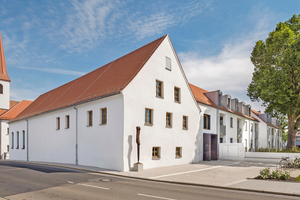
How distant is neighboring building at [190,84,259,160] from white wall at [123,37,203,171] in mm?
2775

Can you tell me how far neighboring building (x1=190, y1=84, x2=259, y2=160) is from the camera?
27734 millimetres

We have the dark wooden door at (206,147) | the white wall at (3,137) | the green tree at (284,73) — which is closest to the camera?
the green tree at (284,73)

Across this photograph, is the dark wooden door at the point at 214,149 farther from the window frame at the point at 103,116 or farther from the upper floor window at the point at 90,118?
the upper floor window at the point at 90,118

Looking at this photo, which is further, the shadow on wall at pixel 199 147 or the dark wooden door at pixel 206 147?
the dark wooden door at pixel 206 147

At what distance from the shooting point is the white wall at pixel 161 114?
17.6m

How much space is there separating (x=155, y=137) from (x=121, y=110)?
4.02 metres

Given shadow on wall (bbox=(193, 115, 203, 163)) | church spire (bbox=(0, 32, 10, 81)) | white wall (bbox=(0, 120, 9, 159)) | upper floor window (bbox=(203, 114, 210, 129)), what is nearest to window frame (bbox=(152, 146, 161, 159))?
shadow on wall (bbox=(193, 115, 203, 163))

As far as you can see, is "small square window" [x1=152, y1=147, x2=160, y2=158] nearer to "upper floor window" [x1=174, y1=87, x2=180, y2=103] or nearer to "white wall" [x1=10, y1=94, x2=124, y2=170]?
"white wall" [x1=10, y1=94, x2=124, y2=170]

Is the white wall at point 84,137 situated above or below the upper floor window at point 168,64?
below

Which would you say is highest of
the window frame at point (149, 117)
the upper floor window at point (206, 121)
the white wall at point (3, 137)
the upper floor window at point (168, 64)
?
the upper floor window at point (168, 64)

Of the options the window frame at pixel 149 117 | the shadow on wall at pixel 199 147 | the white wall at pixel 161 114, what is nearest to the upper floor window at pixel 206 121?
the shadow on wall at pixel 199 147

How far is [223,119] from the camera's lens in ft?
104

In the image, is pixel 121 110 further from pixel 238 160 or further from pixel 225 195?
pixel 238 160

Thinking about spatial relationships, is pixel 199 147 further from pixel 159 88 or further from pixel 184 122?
pixel 159 88
